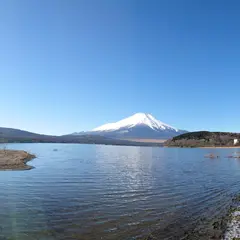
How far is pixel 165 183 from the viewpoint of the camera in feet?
119

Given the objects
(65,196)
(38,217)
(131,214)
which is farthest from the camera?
(65,196)

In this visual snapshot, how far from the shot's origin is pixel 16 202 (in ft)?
77.6

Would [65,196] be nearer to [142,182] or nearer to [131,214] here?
[131,214]

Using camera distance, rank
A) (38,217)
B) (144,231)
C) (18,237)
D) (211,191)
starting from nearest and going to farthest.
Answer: (18,237), (144,231), (38,217), (211,191)

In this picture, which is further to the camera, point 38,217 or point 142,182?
point 142,182

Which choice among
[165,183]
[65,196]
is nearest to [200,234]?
[65,196]

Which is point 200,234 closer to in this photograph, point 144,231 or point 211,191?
point 144,231

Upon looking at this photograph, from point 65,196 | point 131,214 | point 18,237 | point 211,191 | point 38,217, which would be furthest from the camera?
point 211,191

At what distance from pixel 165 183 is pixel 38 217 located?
68.9 feet

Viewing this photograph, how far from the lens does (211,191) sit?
31203 mm

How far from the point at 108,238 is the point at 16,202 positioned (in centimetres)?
1181

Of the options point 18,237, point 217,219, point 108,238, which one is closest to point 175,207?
point 217,219

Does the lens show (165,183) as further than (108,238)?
Yes

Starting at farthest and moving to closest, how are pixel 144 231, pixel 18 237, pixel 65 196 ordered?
pixel 65 196 < pixel 144 231 < pixel 18 237
